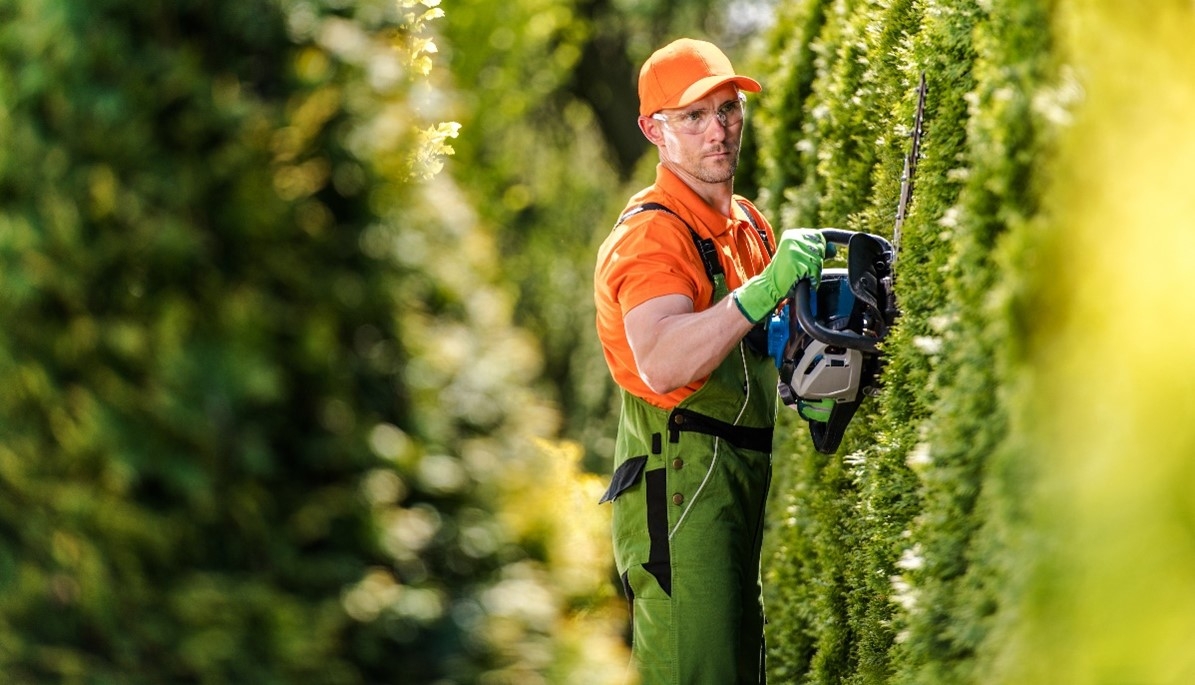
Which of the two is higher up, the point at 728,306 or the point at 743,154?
the point at 743,154

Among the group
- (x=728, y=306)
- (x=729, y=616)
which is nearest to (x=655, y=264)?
(x=728, y=306)

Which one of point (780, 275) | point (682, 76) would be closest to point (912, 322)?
point (780, 275)

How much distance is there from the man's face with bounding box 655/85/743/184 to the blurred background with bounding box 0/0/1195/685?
1642 millimetres

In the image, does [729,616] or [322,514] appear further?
[729,616]

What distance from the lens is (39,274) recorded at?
1680 mm

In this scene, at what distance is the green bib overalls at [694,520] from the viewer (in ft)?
12.5

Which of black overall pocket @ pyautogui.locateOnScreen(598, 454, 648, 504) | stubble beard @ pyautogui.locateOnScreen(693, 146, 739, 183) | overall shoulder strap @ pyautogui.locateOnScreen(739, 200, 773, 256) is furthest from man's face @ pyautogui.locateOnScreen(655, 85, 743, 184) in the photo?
black overall pocket @ pyautogui.locateOnScreen(598, 454, 648, 504)

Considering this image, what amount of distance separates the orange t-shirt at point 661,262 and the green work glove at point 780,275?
0.23 m

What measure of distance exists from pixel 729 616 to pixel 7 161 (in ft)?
8.64

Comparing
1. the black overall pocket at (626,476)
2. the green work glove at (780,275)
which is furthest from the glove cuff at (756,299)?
the black overall pocket at (626,476)

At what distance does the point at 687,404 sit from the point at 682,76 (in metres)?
1.01

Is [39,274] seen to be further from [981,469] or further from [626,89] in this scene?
[626,89]

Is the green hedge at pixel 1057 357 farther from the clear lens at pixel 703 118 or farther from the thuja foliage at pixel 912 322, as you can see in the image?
the clear lens at pixel 703 118

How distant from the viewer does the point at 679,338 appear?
11.5 feet
